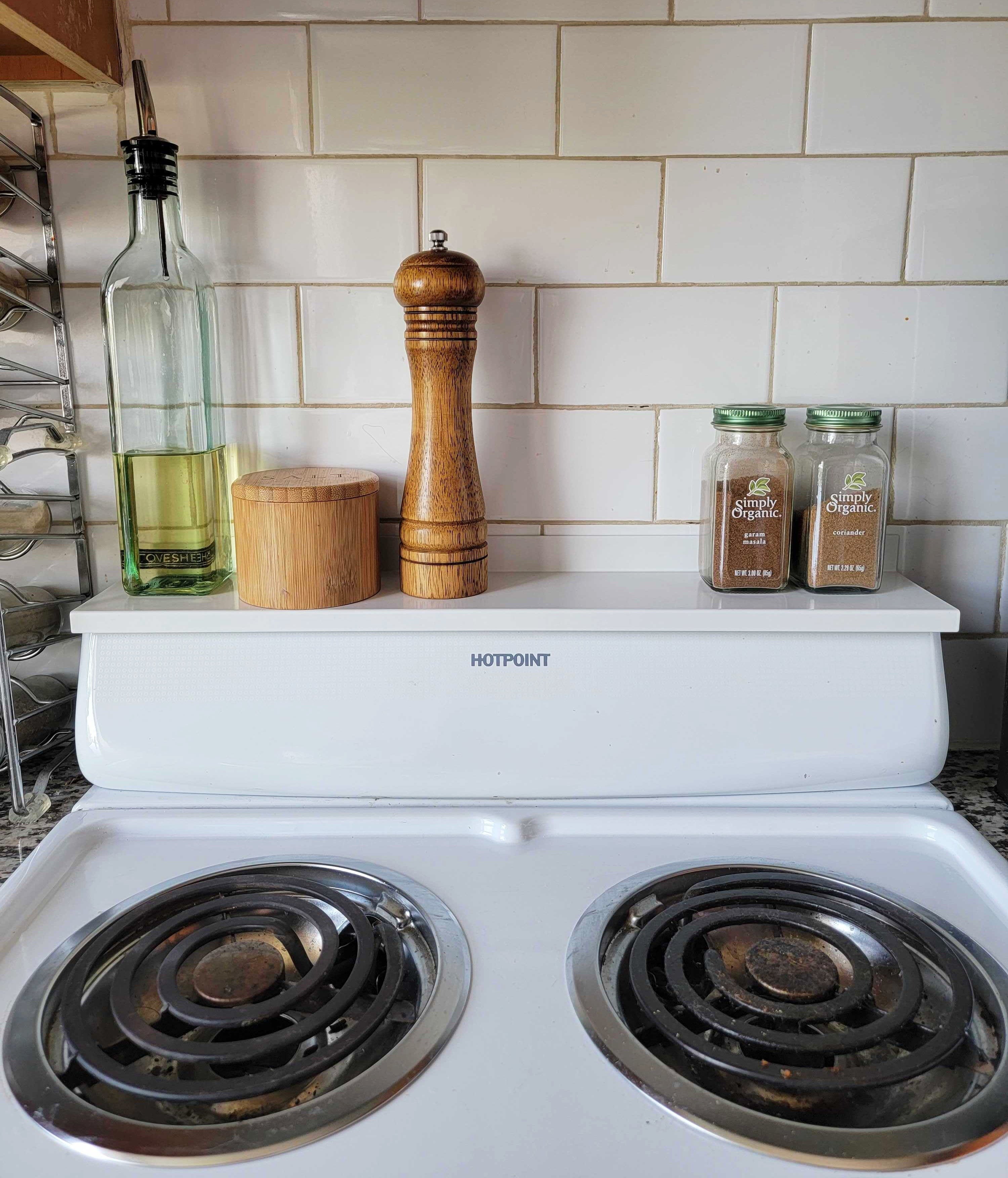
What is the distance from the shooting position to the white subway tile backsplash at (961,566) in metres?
0.86

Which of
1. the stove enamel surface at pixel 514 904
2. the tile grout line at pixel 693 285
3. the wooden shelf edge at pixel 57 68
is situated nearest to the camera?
the stove enamel surface at pixel 514 904

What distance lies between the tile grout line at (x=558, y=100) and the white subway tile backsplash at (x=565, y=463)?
215 mm

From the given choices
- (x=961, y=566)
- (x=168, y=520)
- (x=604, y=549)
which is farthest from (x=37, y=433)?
(x=961, y=566)

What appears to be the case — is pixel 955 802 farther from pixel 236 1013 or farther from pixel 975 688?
pixel 236 1013

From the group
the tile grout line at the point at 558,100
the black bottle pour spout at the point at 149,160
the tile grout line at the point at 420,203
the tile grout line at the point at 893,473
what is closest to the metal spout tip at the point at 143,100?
the black bottle pour spout at the point at 149,160

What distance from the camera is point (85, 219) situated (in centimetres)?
81

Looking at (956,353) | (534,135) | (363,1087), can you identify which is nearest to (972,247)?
(956,353)

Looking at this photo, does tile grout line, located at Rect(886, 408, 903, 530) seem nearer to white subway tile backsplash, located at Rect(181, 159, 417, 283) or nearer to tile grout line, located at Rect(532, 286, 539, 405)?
tile grout line, located at Rect(532, 286, 539, 405)

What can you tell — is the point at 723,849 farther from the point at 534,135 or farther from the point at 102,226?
the point at 102,226

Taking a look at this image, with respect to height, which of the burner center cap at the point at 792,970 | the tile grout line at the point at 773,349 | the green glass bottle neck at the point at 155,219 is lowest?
the burner center cap at the point at 792,970

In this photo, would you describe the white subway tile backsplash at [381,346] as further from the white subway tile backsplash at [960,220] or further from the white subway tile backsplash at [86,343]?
the white subway tile backsplash at [960,220]

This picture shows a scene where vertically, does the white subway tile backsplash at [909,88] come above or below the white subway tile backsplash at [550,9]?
below

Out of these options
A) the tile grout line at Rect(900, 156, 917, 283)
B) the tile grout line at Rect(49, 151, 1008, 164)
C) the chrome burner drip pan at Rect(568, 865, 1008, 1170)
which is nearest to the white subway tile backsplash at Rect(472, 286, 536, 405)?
the tile grout line at Rect(49, 151, 1008, 164)

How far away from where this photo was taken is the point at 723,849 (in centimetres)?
71
